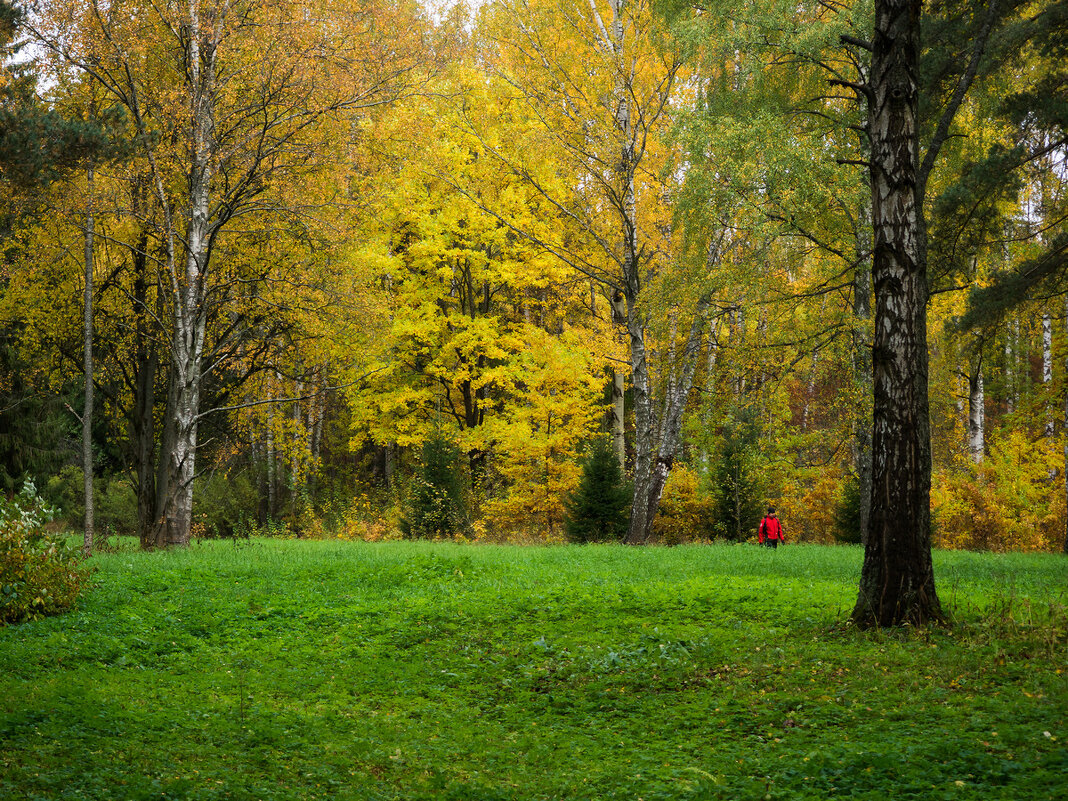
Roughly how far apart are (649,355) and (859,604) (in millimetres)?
18249

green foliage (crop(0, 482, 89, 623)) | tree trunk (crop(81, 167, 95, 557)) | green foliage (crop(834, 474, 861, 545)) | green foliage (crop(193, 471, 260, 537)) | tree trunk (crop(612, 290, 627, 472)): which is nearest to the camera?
green foliage (crop(0, 482, 89, 623))

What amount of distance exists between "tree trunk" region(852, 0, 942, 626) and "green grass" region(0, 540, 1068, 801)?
55cm

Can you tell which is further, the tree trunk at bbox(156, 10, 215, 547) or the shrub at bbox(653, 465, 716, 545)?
the shrub at bbox(653, 465, 716, 545)

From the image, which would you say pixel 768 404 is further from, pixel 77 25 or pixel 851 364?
pixel 77 25

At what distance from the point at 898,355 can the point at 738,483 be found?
14116 mm

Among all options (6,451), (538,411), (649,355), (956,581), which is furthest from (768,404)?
(6,451)

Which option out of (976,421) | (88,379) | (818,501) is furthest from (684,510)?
(88,379)

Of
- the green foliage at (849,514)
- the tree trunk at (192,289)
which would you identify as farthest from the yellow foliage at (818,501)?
the tree trunk at (192,289)

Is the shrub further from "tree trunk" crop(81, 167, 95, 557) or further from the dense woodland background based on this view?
"tree trunk" crop(81, 167, 95, 557)

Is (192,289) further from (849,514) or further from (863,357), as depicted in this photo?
(849,514)

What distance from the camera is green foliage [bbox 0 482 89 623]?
8938 millimetres

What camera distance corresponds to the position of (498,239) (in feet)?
81.4

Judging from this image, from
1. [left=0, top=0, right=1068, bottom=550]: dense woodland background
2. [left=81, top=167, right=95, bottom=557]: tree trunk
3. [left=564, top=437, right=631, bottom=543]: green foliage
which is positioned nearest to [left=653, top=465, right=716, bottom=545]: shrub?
[left=0, top=0, right=1068, bottom=550]: dense woodland background

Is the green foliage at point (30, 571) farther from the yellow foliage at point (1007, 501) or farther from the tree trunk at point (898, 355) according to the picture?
the yellow foliage at point (1007, 501)
